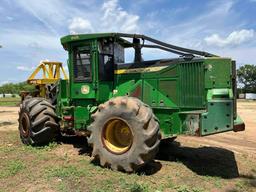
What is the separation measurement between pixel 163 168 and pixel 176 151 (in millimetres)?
2123

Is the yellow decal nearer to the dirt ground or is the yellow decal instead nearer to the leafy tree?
the dirt ground

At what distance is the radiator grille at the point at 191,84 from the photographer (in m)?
7.44

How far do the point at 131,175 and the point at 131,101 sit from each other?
1.51m

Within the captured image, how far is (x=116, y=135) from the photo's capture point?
775cm

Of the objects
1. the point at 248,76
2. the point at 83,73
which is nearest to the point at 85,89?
the point at 83,73

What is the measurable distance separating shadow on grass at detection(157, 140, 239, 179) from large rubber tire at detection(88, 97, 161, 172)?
4.27ft

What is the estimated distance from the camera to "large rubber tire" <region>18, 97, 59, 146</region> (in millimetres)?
9627

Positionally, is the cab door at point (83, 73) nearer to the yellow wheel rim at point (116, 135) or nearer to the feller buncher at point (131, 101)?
the feller buncher at point (131, 101)

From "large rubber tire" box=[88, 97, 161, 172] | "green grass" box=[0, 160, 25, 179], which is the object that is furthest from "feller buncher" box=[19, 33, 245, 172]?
"green grass" box=[0, 160, 25, 179]

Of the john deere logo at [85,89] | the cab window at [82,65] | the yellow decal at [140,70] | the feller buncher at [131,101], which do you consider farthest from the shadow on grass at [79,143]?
the yellow decal at [140,70]

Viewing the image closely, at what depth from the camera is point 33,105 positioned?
32.6 ft

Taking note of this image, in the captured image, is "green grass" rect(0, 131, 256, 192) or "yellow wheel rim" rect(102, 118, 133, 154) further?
"yellow wheel rim" rect(102, 118, 133, 154)

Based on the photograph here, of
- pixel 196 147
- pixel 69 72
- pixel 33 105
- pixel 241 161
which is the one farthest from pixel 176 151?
pixel 33 105

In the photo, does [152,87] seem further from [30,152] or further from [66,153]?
[30,152]
